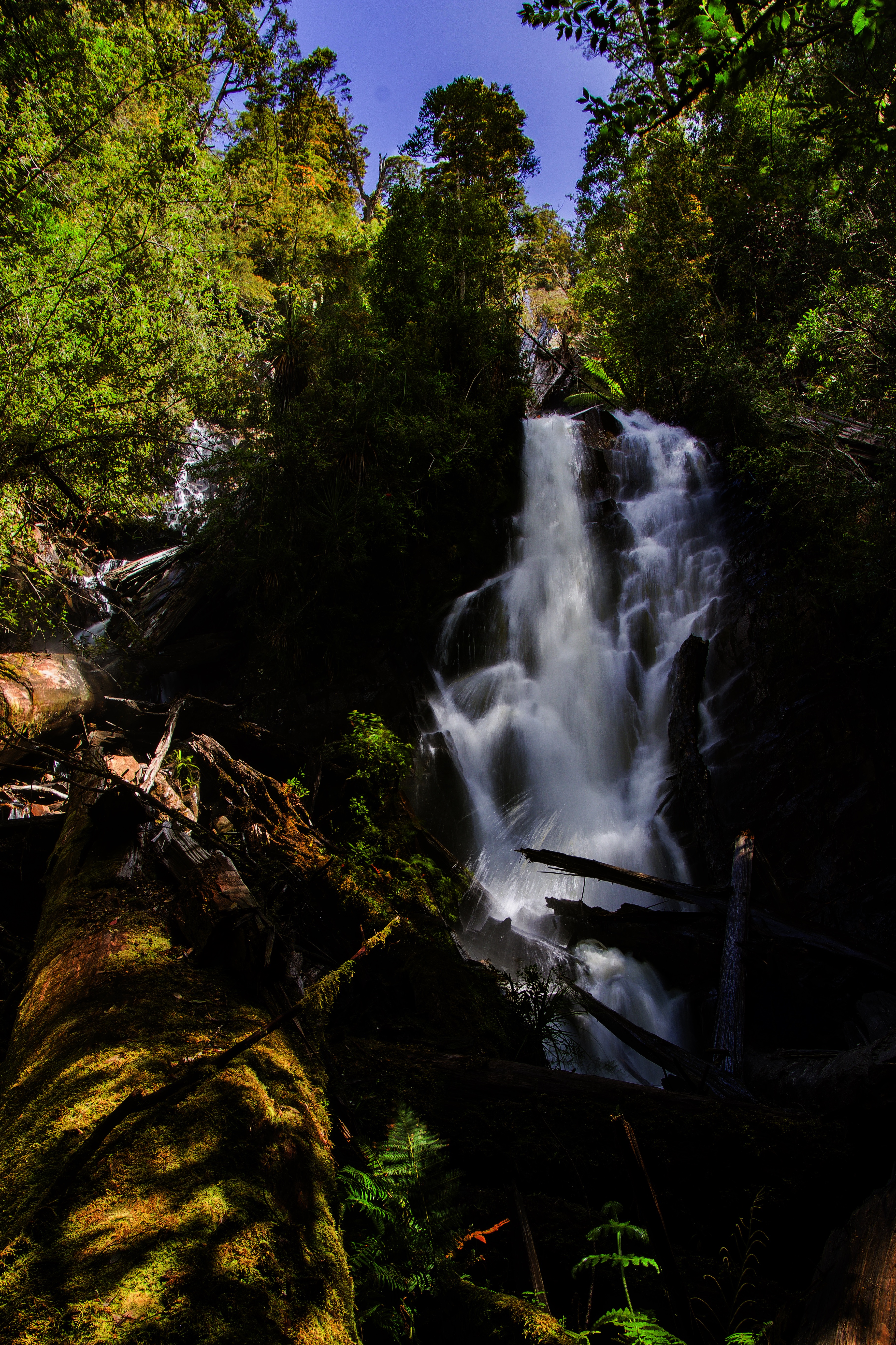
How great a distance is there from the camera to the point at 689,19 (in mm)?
3346

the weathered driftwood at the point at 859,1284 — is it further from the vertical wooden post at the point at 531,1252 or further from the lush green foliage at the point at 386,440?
the lush green foliage at the point at 386,440

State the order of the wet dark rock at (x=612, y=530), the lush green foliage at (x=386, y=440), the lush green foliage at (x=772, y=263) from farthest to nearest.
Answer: the wet dark rock at (x=612, y=530) → the lush green foliage at (x=386, y=440) → the lush green foliage at (x=772, y=263)

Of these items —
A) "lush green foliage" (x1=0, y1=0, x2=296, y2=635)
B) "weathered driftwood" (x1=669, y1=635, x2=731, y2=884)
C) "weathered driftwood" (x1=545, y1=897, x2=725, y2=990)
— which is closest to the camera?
"weathered driftwood" (x1=545, y1=897, x2=725, y2=990)

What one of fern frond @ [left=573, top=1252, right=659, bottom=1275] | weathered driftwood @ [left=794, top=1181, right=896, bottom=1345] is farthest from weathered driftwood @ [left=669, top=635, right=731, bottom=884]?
fern frond @ [left=573, top=1252, right=659, bottom=1275]

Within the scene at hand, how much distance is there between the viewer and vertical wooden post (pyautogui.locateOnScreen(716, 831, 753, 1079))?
4355mm

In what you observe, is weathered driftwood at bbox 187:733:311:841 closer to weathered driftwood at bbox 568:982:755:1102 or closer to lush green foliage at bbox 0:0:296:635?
weathered driftwood at bbox 568:982:755:1102

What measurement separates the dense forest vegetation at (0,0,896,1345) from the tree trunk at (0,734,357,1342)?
0.04 feet

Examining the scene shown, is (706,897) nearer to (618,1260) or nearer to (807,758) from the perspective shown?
(807,758)

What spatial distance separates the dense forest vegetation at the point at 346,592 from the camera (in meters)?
1.50

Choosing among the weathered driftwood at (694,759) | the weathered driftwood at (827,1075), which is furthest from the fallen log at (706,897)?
the weathered driftwood at (827,1075)

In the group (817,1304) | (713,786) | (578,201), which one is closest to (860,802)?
(713,786)

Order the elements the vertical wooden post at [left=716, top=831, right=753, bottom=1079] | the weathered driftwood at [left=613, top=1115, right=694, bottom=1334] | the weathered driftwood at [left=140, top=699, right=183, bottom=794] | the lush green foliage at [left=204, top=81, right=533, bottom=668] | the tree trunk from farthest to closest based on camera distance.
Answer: the lush green foliage at [left=204, top=81, right=533, bottom=668] < the vertical wooden post at [left=716, top=831, right=753, bottom=1079] < the weathered driftwood at [left=140, top=699, right=183, bottom=794] < the weathered driftwood at [left=613, top=1115, right=694, bottom=1334] < the tree trunk

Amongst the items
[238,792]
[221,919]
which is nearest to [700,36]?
[221,919]

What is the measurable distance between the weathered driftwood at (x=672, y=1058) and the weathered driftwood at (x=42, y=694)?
541 cm
